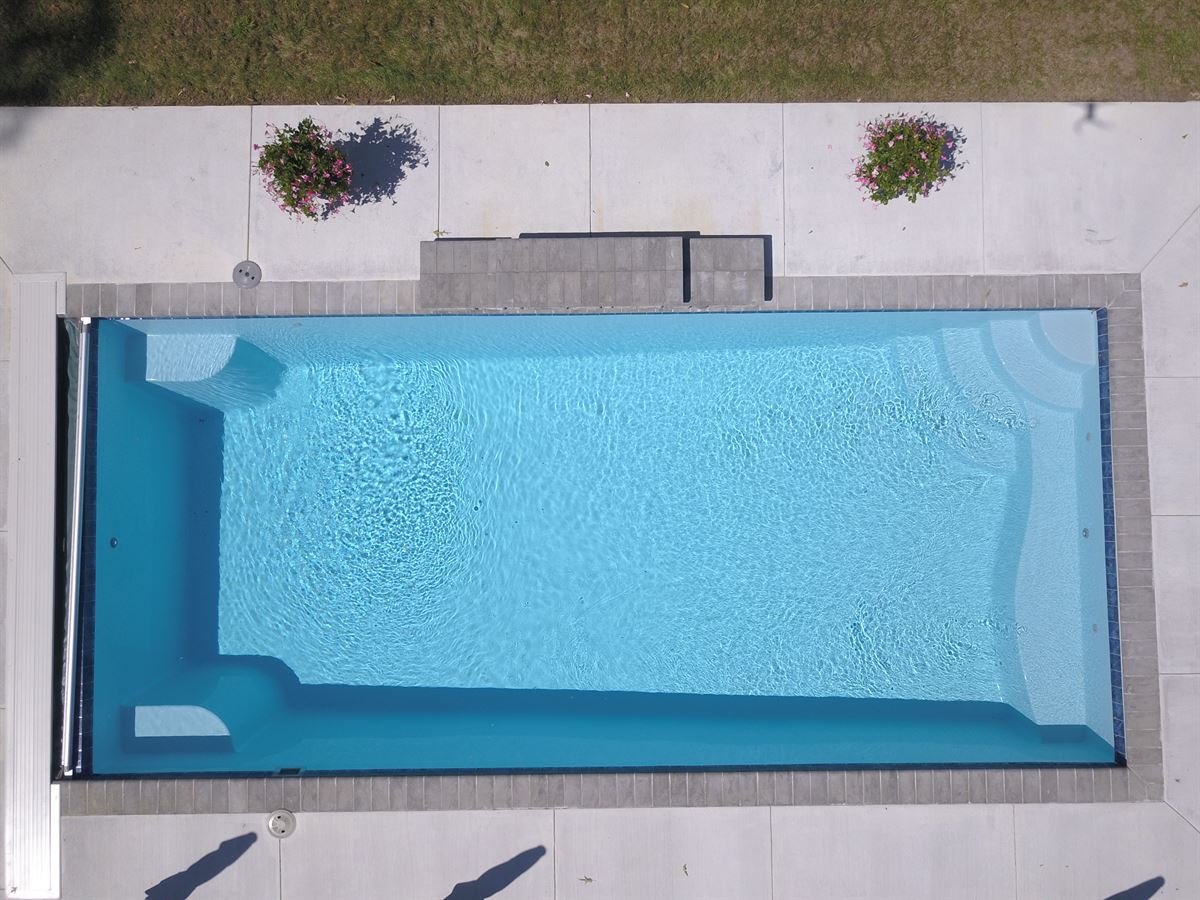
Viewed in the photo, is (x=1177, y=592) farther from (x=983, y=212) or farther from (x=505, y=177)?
(x=505, y=177)

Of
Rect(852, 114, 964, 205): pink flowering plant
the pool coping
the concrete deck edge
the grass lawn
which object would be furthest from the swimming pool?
the grass lawn

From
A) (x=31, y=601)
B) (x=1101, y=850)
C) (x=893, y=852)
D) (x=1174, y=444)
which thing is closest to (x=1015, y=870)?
(x=1101, y=850)

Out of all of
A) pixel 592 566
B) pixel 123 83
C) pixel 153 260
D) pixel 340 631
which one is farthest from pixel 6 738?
pixel 123 83

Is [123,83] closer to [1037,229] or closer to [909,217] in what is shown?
[909,217]

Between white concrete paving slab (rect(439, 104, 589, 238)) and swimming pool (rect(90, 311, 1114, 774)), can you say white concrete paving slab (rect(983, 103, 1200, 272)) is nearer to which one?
swimming pool (rect(90, 311, 1114, 774))

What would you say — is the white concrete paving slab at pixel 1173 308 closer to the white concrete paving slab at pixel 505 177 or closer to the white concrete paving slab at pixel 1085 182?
the white concrete paving slab at pixel 1085 182
